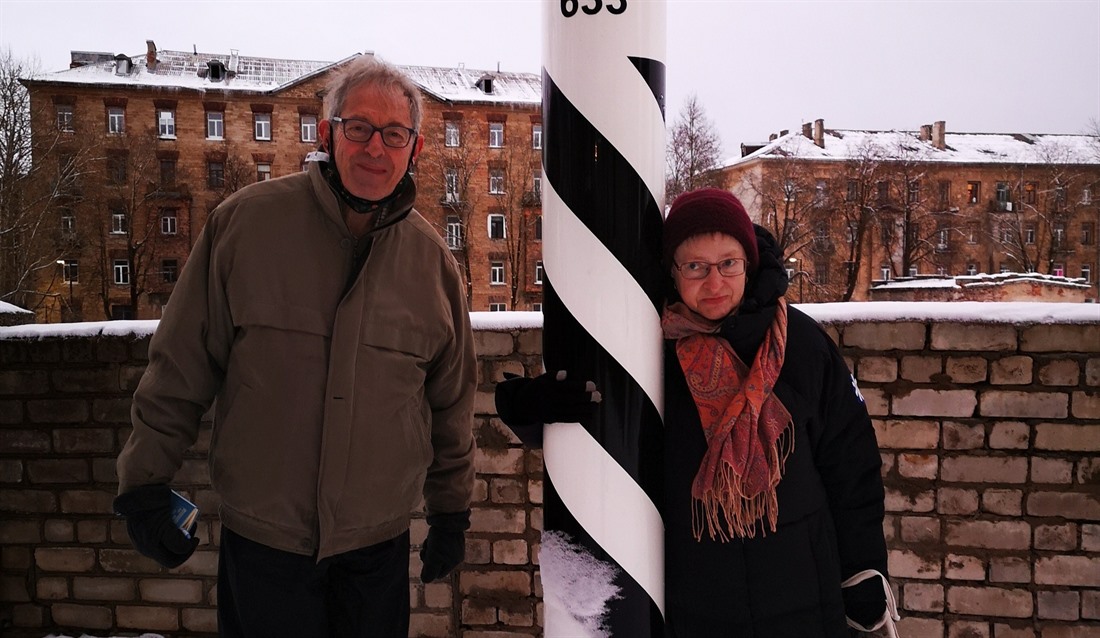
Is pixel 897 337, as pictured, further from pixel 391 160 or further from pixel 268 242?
pixel 268 242

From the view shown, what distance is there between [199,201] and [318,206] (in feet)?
135

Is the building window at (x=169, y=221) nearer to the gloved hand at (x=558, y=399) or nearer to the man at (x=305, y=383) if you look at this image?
the man at (x=305, y=383)

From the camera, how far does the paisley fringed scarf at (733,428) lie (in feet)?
5.86

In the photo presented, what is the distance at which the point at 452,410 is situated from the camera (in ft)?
7.93

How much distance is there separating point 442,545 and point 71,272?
4069cm

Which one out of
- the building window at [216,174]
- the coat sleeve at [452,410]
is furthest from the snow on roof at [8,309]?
the building window at [216,174]

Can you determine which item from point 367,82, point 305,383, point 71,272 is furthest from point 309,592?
point 71,272

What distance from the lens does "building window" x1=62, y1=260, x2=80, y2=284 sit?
118 ft

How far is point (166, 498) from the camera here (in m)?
2.08

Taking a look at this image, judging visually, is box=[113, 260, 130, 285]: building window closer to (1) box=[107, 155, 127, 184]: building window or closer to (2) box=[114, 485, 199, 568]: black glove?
(1) box=[107, 155, 127, 184]: building window

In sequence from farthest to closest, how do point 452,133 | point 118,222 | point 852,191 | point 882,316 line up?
point 852,191 → point 452,133 → point 118,222 → point 882,316

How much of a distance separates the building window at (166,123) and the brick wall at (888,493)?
40765mm

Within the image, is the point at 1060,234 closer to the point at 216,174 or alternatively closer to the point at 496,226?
the point at 496,226

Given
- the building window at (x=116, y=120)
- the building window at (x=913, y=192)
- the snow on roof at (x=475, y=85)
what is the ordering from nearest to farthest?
the building window at (x=116, y=120), the snow on roof at (x=475, y=85), the building window at (x=913, y=192)
